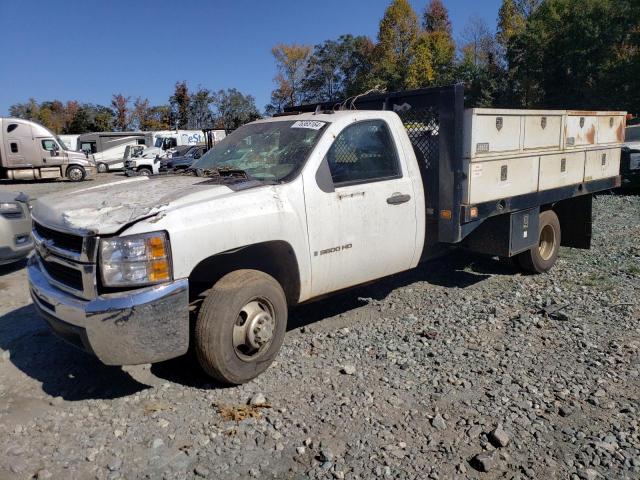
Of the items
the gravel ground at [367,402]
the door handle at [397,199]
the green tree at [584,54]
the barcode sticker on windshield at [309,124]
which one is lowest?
the gravel ground at [367,402]

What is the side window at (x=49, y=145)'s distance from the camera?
2711 centimetres

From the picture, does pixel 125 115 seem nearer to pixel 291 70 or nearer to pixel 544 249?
pixel 291 70

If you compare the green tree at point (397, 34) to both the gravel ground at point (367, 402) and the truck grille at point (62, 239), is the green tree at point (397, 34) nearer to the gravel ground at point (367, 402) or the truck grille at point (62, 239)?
the gravel ground at point (367, 402)

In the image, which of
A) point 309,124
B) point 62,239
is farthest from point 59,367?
point 309,124

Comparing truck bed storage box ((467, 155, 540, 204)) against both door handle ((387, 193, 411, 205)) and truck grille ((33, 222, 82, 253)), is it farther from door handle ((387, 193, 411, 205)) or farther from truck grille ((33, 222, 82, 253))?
truck grille ((33, 222, 82, 253))

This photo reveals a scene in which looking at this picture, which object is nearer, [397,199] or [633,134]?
[397,199]

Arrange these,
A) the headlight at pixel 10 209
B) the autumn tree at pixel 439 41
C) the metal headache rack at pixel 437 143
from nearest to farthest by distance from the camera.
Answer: the metal headache rack at pixel 437 143, the headlight at pixel 10 209, the autumn tree at pixel 439 41

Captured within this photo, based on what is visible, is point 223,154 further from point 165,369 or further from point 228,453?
point 228,453

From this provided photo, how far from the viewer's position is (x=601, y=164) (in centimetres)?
743

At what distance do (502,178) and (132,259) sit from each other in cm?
387

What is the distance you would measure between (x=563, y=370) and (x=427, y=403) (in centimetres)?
121

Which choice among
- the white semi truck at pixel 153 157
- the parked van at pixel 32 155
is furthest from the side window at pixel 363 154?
the parked van at pixel 32 155

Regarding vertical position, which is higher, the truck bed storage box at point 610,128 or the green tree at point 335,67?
the green tree at point 335,67

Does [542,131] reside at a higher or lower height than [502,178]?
higher
